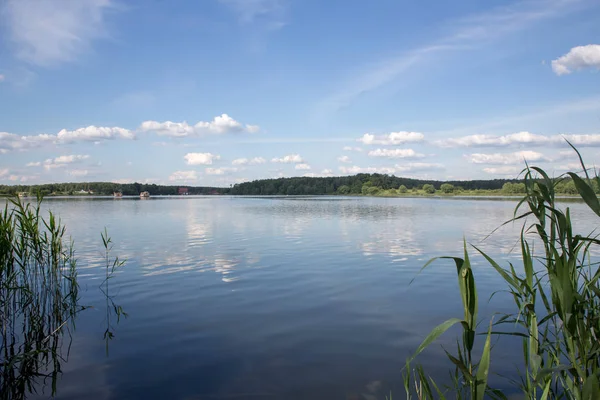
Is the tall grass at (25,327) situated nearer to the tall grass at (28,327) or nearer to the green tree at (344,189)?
the tall grass at (28,327)

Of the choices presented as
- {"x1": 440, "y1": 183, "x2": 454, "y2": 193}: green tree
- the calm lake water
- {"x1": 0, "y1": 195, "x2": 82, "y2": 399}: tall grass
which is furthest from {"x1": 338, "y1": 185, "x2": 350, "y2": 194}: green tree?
{"x1": 0, "y1": 195, "x2": 82, "y2": 399}: tall grass

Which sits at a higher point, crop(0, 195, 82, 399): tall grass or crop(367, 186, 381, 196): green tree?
crop(367, 186, 381, 196): green tree

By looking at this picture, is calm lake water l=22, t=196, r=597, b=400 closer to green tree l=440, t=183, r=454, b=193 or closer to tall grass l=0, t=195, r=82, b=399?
tall grass l=0, t=195, r=82, b=399

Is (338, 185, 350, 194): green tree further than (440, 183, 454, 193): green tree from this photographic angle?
Yes

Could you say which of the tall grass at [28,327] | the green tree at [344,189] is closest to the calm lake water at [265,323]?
the tall grass at [28,327]

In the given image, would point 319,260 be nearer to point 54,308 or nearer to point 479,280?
point 479,280

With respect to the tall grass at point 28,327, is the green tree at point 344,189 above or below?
above

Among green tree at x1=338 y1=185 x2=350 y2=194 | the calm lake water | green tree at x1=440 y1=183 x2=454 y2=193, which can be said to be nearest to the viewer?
the calm lake water

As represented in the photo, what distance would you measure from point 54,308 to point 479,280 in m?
11.2

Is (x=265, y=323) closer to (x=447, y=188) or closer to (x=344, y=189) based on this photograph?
(x=447, y=188)

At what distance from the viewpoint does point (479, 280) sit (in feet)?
40.8

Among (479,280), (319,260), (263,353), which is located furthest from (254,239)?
(263,353)

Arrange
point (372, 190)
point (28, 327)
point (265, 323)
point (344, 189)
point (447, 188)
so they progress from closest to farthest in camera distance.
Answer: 1. point (28, 327)
2. point (265, 323)
3. point (447, 188)
4. point (372, 190)
5. point (344, 189)

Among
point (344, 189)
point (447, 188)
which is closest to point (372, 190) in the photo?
point (344, 189)
